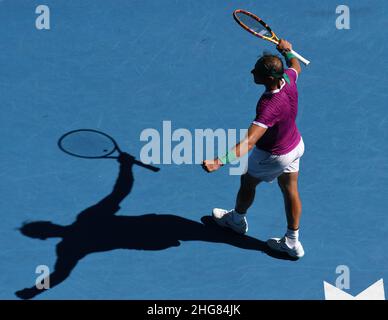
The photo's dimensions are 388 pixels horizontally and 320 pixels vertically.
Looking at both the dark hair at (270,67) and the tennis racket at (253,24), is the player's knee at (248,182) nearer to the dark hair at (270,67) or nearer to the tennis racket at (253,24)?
the dark hair at (270,67)

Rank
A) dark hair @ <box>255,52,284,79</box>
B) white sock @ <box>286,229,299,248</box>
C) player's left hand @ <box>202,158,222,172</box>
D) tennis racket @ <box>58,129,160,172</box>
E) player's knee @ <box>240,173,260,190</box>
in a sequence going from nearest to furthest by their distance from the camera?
player's left hand @ <box>202,158,222,172</box>
dark hair @ <box>255,52,284,79</box>
player's knee @ <box>240,173,260,190</box>
white sock @ <box>286,229,299,248</box>
tennis racket @ <box>58,129,160,172</box>

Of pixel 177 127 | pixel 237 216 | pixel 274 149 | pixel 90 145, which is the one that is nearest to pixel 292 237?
pixel 237 216

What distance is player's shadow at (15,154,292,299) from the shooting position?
7.68 meters

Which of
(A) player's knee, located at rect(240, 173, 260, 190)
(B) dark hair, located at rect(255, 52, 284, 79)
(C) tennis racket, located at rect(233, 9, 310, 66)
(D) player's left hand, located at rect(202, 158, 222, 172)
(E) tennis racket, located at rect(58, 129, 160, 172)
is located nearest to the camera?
(D) player's left hand, located at rect(202, 158, 222, 172)

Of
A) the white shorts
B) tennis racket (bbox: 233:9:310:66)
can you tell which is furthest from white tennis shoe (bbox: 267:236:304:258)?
tennis racket (bbox: 233:9:310:66)

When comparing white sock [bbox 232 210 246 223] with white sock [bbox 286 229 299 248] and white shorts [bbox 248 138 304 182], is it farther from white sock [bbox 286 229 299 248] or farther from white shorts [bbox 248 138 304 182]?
white shorts [bbox 248 138 304 182]

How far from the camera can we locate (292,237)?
24.5 ft

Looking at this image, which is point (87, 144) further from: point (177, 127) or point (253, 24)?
point (253, 24)

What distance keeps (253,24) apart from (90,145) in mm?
2209

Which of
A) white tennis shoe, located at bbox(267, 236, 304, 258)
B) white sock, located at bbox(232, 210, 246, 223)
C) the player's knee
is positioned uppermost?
the player's knee

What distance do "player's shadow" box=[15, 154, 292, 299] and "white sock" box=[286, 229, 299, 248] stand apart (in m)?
0.19

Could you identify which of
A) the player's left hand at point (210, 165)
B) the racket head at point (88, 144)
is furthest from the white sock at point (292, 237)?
the racket head at point (88, 144)
